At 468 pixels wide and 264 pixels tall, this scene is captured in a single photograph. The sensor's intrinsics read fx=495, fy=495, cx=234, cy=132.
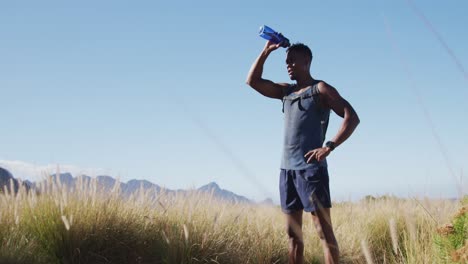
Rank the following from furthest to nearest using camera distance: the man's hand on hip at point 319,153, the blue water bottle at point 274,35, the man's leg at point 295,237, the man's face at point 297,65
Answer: the blue water bottle at point 274,35, the man's face at point 297,65, the man's leg at point 295,237, the man's hand on hip at point 319,153

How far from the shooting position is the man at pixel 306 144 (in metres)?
4.28

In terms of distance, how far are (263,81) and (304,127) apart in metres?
0.76

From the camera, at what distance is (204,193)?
687 centimetres

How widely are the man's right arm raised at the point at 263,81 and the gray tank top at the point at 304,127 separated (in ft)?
1.10

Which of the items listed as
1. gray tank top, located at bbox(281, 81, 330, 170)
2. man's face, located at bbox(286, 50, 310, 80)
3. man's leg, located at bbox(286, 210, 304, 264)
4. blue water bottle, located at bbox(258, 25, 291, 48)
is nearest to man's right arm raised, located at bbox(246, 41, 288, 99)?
blue water bottle, located at bbox(258, 25, 291, 48)

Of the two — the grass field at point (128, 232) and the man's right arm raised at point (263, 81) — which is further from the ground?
the man's right arm raised at point (263, 81)

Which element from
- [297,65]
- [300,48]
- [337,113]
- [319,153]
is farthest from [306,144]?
[300,48]

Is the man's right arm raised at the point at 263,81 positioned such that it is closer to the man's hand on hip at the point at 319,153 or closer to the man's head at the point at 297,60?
the man's head at the point at 297,60

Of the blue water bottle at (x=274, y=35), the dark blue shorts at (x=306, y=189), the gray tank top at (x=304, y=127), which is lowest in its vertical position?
the dark blue shorts at (x=306, y=189)

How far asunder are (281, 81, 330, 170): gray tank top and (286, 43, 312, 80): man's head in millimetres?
253

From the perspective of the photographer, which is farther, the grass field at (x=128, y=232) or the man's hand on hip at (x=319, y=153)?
the grass field at (x=128, y=232)

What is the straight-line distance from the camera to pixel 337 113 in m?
4.43

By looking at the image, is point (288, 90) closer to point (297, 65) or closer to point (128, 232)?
point (297, 65)

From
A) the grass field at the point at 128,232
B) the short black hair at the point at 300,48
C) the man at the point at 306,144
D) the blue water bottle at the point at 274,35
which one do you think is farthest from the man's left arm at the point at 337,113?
the grass field at the point at 128,232
